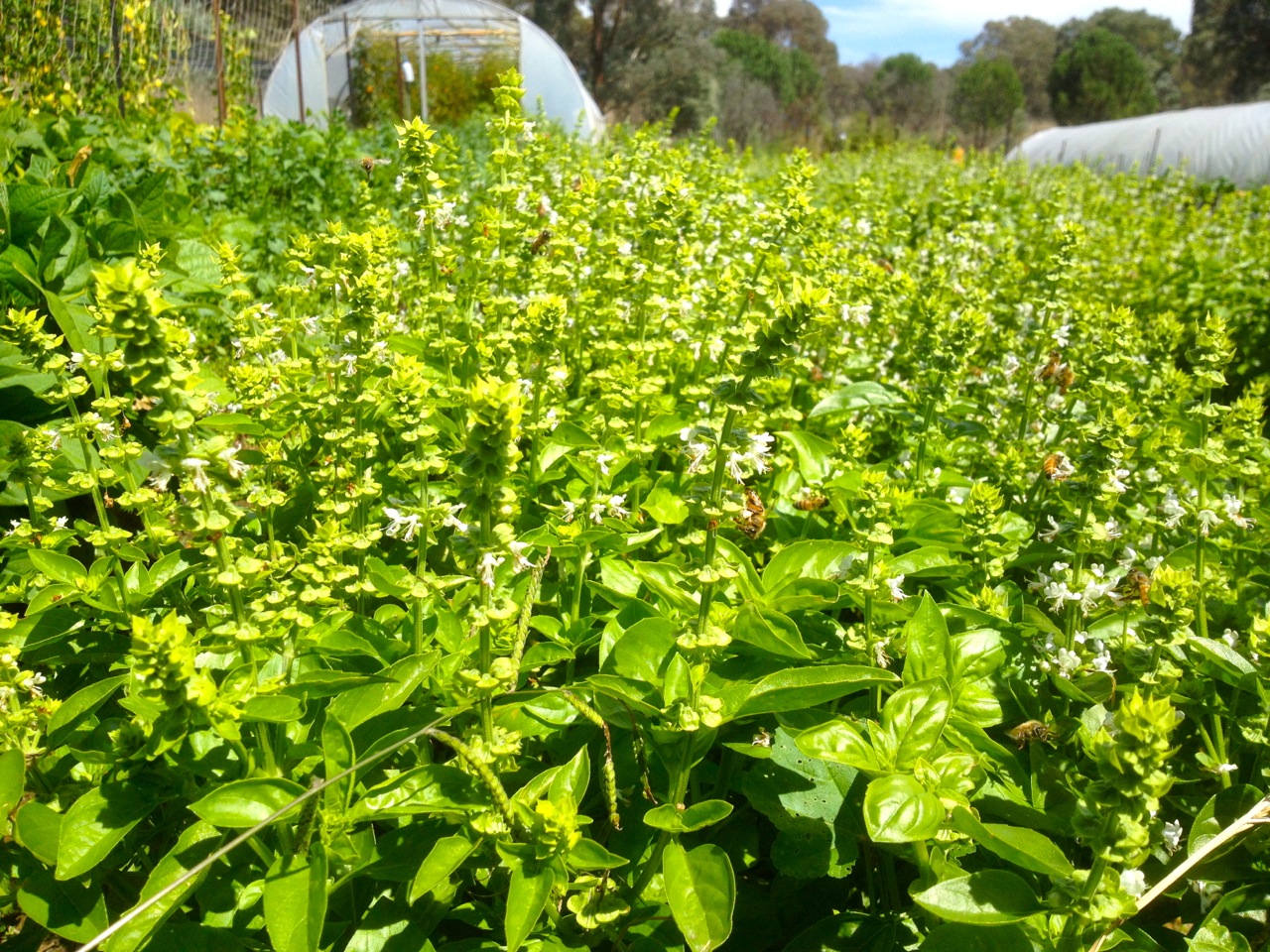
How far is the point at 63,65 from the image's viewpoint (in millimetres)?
6988

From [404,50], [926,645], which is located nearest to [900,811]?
[926,645]

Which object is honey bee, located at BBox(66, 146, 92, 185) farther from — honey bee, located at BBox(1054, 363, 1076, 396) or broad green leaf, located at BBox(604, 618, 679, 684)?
honey bee, located at BBox(1054, 363, 1076, 396)

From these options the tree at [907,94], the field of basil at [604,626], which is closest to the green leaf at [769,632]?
the field of basil at [604,626]

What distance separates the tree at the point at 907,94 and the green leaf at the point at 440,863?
168 ft

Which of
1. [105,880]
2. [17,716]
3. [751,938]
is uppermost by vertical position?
[17,716]

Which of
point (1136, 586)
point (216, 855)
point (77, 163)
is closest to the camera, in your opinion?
point (216, 855)

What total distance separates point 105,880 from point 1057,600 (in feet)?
7.53

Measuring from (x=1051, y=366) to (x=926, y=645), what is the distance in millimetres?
1897

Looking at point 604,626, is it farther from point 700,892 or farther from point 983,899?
point 983,899

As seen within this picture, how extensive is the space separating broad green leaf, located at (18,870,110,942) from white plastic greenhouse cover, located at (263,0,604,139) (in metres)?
20.1

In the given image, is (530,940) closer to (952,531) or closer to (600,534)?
(600,534)

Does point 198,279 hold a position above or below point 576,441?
above

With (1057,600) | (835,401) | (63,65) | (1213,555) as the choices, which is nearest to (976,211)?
(835,401)

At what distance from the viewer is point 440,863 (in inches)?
63.6
